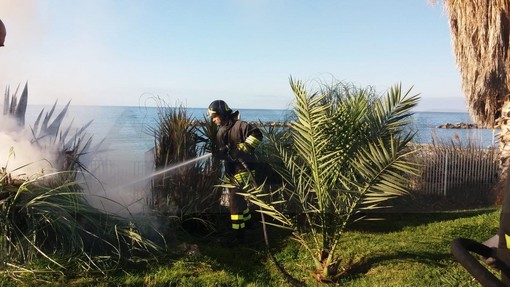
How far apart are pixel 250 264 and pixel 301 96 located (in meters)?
2.14

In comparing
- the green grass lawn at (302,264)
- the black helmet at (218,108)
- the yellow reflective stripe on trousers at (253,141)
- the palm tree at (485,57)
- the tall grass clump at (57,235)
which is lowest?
the green grass lawn at (302,264)

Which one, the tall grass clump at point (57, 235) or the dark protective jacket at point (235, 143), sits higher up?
the dark protective jacket at point (235, 143)

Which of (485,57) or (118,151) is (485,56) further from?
(118,151)

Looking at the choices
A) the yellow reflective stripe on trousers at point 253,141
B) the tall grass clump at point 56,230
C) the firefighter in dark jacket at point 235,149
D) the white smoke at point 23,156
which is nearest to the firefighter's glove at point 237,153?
the firefighter in dark jacket at point 235,149

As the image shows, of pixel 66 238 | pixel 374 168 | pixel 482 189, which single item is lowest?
pixel 482 189

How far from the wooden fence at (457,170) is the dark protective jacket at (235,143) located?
21.8ft

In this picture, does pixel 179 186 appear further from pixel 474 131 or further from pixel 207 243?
pixel 474 131

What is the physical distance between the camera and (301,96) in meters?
4.90

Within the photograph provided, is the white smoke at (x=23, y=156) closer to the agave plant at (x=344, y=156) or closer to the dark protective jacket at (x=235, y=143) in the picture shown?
the dark protective jacket at (x=235, y=143)

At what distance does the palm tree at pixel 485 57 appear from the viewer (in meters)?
8.80

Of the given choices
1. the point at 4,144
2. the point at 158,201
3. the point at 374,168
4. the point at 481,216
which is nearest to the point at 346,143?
the point at 374,168

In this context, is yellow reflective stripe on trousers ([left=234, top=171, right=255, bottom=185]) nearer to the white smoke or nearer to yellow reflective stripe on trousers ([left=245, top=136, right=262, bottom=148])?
yellow reflective stripe on trousers ([left=245, top=136, right=262, bottom=148])

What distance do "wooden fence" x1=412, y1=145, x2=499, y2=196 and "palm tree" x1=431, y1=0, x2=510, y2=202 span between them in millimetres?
1881

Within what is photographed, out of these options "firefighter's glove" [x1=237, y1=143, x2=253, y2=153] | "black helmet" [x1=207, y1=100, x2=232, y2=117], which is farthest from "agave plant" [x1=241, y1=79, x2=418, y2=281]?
"black helmet" [x1=207, y1=100, x2=232, y2=117]
